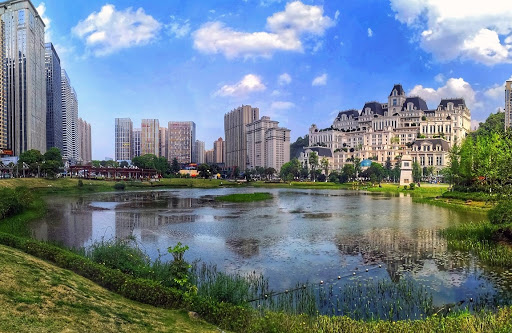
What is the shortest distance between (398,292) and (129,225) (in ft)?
86.9

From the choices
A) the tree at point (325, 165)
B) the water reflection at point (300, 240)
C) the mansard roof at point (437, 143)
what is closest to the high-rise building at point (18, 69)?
the water reflection at point (300, 240)

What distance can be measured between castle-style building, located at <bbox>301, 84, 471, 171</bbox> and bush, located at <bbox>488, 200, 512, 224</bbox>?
424 feet

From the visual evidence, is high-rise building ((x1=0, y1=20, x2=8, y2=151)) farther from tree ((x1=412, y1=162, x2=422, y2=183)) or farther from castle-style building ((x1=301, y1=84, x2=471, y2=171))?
tree ((x1=412, y1=162, x2=422, y2=183))

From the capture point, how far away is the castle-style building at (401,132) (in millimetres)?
153000

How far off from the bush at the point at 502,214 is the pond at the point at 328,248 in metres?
3.90

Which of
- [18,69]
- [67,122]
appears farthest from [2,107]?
[67,122]

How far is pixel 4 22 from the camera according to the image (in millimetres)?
121375

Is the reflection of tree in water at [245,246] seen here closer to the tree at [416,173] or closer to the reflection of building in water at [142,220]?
the reflection of building in water at [142,220]

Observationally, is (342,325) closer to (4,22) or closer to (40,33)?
(4,22)

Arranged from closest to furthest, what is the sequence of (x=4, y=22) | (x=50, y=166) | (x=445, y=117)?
(x=50, y=166) → (x=4, y=22) → (x=445, y=117)

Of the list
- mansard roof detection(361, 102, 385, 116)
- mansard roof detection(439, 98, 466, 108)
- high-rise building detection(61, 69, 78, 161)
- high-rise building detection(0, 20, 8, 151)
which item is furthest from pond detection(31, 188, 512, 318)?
high-rise building detection(61, 69, 78, 161)

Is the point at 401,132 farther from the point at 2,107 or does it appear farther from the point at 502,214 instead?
the point at 2,107

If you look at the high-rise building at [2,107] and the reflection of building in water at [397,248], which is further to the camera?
the high-rise building at [2,107]

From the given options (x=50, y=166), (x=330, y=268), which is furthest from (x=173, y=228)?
(x=50, y=166)
